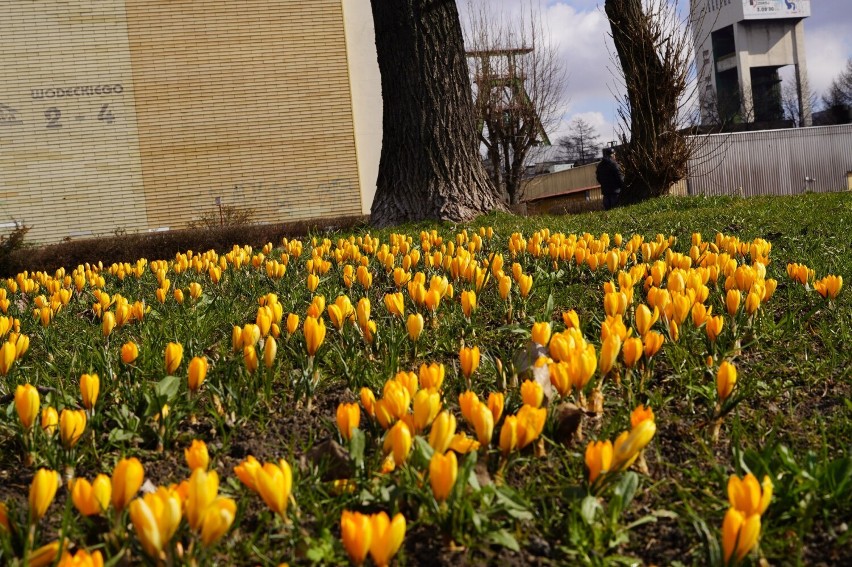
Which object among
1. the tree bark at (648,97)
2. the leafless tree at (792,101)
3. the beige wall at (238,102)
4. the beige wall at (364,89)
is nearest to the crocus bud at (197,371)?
the tree bark at (648,97)

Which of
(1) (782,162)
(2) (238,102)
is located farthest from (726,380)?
(1) (782,162)

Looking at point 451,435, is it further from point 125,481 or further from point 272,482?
point 125,481

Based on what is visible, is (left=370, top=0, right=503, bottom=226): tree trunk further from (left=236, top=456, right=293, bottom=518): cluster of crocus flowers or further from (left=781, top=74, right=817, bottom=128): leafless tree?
(left=781, top=74, right=817, bottom=128): leafless tree

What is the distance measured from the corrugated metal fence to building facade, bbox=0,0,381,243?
15.8m

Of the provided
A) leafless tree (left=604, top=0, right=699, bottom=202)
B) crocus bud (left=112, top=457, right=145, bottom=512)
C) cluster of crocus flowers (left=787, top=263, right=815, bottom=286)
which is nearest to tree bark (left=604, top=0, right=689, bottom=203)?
leafless tree (left=604, top=0, right=699, bottom=202)

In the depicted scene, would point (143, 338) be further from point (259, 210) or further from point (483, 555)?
point (259, 210)

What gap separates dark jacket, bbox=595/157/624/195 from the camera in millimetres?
14719

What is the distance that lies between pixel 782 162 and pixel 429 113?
95.0ft

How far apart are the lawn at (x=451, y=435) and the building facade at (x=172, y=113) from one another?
18.6 meters

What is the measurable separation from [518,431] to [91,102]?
2224 centimetres

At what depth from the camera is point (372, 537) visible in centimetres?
98

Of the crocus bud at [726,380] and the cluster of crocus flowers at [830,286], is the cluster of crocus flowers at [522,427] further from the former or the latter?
the cluster of crocus flowers at [830,286]

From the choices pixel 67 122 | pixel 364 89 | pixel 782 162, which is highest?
pixel 364 89

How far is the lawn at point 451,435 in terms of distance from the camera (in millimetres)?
1142
